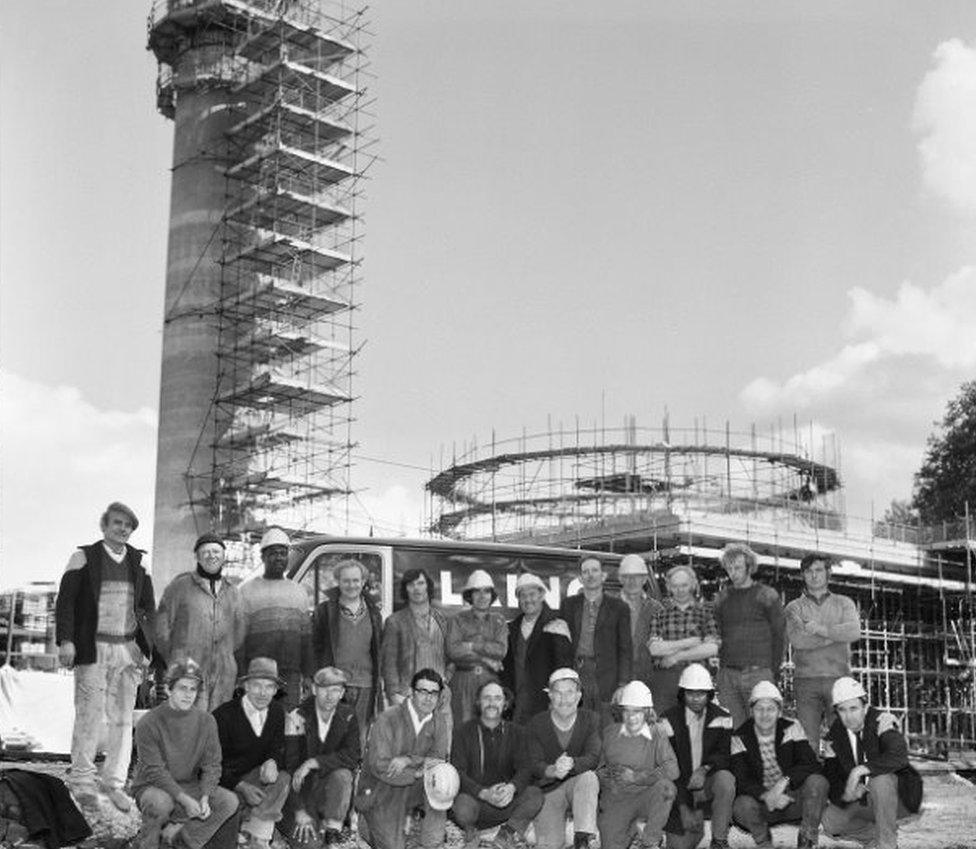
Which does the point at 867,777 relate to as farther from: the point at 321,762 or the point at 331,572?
the point at 331,572

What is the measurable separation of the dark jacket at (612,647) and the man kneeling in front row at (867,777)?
1525 mm

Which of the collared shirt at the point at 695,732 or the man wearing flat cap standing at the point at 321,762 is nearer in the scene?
the man wearing flat cap standing at the point at 321,762

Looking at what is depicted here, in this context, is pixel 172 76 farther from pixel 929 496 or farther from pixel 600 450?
pixel 929 496

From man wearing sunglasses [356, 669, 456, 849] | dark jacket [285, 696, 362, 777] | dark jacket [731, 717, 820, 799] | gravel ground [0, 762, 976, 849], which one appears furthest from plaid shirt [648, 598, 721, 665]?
dark jacket [285, 696, 362, 777]

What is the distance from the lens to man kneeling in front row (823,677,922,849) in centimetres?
926

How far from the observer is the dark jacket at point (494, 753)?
907 centimetres

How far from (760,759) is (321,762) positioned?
2986 mm

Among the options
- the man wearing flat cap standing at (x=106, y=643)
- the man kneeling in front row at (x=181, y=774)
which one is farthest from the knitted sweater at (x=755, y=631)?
the man wearing flat cap standing at (x=106, y=643)

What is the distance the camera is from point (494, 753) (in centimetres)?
911

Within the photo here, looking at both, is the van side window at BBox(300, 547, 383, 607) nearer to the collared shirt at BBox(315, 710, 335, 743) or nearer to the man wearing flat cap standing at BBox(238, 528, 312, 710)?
the man wearing flat cap standing at BBox(238, 528, 312, 710)

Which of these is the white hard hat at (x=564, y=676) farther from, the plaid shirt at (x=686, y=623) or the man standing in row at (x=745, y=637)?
the man standing in row at (x=745, y=637)

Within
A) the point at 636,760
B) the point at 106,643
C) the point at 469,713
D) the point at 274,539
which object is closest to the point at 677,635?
the point at 636,760

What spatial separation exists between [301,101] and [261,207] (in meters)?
4.28

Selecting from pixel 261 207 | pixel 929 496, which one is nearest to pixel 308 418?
pixel 261 207
